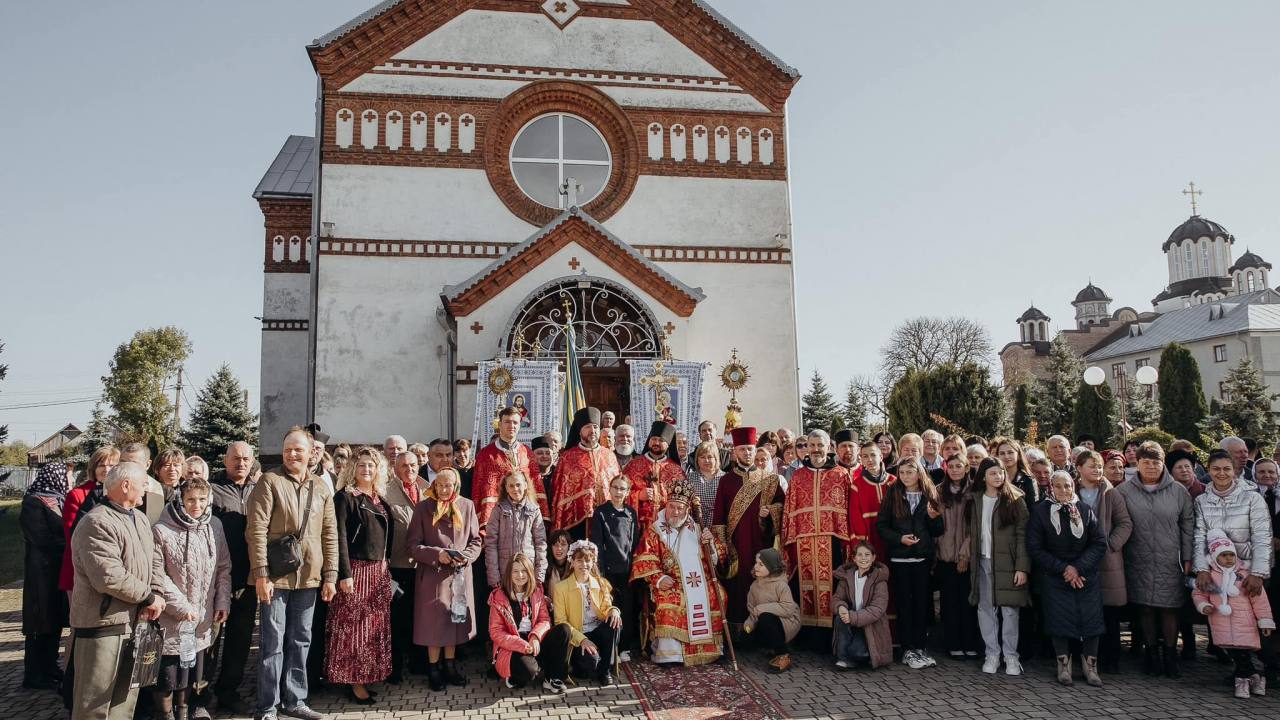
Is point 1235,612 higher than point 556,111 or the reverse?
the reverse

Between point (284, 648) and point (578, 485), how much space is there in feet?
9.50

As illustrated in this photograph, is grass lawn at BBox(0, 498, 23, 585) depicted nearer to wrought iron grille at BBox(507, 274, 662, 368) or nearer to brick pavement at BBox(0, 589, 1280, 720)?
brick pavement at BBox(0, 589, 1280, 720)

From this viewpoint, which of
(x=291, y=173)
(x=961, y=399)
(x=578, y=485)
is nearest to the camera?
(x=578, y=485)

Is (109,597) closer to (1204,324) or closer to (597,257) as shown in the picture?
(597,257)

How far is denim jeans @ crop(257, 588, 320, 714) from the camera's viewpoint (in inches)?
237

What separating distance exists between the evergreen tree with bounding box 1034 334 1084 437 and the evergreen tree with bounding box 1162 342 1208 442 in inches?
122

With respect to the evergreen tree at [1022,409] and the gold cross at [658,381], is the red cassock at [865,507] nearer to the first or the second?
the gold cross at [658,381]

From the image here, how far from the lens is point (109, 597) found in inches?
209

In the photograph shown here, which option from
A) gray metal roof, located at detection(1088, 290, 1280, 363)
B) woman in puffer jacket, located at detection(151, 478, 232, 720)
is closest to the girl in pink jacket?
woman in puffer jacket, located at detection(151, 478, 232, 720)

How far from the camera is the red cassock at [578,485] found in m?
8.09

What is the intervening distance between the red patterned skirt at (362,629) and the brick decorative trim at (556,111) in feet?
35.2

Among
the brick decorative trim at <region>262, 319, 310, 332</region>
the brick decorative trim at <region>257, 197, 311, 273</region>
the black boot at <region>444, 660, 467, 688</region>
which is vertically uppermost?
the brick decorative trim at <region>257, 197, 311, 273</region>

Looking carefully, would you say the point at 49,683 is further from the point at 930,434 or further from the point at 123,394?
the point at 123,394

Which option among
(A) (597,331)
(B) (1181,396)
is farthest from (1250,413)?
(A) (597,331)
